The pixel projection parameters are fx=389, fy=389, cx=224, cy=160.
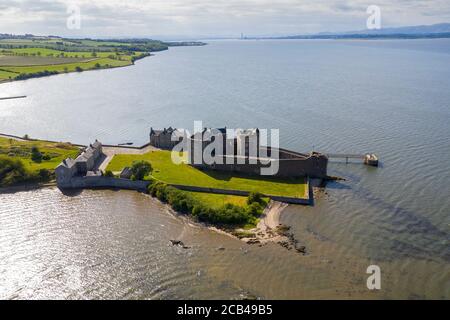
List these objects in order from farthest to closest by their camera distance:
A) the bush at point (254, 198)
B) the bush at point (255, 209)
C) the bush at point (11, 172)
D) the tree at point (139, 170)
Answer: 1. the tree at point (139, 170)
2. the bush at point (11, 172)
3. the bush at point (254, 198)
4. the bush at point (255, 209)

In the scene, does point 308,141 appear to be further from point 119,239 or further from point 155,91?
point 155,91

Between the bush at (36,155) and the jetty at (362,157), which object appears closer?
the bush at (36,155)

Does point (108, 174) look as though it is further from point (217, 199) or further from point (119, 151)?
point (217, 199)

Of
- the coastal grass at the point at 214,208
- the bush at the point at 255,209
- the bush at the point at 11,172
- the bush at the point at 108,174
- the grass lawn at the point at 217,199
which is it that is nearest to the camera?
the coastal grass at the point at 214,208

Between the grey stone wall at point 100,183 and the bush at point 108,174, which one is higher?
the bush at point 108,174

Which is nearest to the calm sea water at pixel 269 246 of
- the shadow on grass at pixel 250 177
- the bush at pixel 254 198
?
the bush at pixel 254 198

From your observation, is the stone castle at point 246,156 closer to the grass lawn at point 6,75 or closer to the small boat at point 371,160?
the small boat at point 371,160
